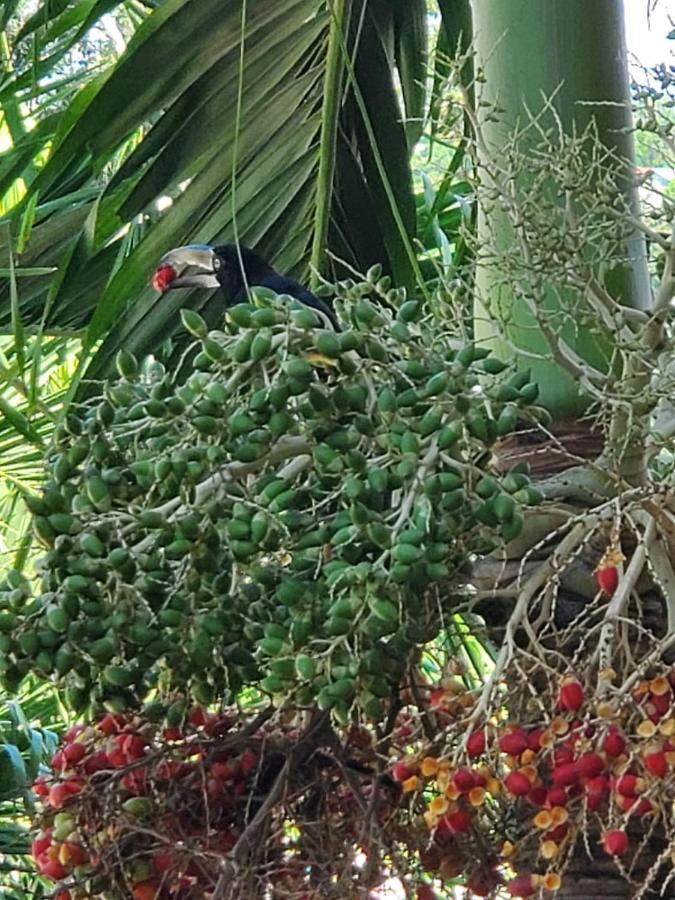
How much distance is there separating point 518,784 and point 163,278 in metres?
0.66

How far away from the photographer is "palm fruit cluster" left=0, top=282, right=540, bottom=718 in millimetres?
652

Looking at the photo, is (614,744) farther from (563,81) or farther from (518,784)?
(563,81)

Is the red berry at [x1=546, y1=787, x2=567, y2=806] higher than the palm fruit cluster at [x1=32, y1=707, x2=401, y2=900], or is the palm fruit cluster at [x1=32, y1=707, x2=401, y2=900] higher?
the red berry at [x1=546, y1=787, x2=567, y2=806]

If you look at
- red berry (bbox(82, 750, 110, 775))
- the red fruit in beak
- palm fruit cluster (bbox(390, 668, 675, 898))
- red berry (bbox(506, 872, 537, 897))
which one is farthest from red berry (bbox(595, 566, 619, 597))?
the red fruit in beak

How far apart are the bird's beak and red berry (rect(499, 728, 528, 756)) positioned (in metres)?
0.55

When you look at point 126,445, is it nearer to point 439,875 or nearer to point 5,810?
point 439,875

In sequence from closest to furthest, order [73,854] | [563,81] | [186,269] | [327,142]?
[73,854]
[563,81]
[327,142]
[186,269]

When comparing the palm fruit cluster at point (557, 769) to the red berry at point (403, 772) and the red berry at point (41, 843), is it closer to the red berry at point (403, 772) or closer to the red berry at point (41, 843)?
the red berry at point (403, 772)

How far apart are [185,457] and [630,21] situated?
585 mm

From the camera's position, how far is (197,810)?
2.56 feet

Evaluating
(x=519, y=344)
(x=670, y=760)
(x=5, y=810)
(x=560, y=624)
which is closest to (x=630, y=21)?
(x=519, y=344)

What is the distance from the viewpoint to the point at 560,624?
0.84m

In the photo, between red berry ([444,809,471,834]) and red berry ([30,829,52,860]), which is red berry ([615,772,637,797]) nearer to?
red berry ([444,809,471,834])

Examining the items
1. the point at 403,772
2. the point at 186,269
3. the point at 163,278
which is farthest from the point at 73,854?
the point at 186,269
